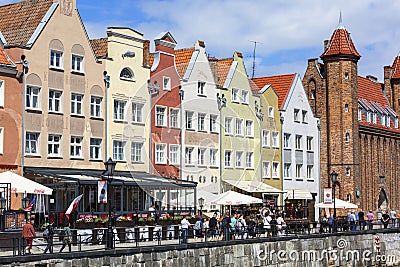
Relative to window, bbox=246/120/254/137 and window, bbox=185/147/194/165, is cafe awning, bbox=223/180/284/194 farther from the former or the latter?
window, bbox=246/120/254/137

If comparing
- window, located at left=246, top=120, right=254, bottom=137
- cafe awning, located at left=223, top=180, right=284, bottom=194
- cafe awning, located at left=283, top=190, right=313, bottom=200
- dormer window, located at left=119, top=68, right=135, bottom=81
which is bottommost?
cafe awning, located at left=283, top=190, right=313, bottom=200

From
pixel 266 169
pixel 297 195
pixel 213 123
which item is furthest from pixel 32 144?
pixel 297 195

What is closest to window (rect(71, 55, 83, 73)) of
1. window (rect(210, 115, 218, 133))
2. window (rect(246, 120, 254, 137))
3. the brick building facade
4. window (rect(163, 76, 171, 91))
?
window (rect(163, 76, 171, 91))

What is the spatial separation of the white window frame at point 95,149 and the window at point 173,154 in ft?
21.6

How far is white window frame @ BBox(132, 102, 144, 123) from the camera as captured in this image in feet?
172

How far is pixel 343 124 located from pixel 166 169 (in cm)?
2374

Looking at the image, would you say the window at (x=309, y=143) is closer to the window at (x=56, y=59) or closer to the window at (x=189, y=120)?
the window at (x=189, y=120)

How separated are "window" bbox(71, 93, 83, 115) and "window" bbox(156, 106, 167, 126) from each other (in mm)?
6837

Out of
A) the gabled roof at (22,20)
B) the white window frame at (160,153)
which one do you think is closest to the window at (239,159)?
the white window frame at (160,153)

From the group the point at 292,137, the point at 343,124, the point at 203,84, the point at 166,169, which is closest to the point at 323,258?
the point at 166,169

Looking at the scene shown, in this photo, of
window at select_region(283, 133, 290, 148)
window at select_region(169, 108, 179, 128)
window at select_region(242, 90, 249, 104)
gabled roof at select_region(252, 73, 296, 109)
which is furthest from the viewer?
gabled roof at select_region(252, 73, 296, 109)

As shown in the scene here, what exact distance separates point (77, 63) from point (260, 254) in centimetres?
1657

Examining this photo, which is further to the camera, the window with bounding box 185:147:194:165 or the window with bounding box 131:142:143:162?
the window with bounding box 185:147:194:165

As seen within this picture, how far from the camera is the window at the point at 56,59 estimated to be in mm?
46969
